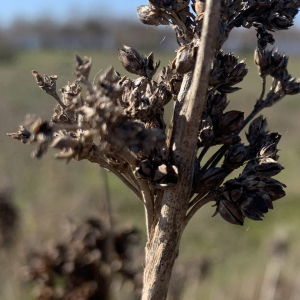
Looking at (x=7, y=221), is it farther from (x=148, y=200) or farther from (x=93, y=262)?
(x=148, y=200)

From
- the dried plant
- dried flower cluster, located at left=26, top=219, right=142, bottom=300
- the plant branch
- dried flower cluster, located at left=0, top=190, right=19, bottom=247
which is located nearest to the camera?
the dried plant

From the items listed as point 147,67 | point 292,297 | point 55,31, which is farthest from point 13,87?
point 147,67

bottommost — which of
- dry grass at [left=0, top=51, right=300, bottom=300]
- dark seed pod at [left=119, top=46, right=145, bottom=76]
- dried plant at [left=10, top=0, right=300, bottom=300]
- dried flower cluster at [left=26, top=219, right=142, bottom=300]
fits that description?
dry grass at [left=0, top=51, right=300, bottom=300]

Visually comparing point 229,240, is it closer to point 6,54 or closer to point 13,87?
point 13,87

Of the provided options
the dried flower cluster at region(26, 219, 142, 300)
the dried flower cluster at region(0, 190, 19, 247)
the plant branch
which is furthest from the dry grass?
the plant branch

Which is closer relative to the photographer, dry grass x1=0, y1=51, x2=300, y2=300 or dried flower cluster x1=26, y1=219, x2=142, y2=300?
dried flower cluster x1=26, y1=219, x2=142, y2=300

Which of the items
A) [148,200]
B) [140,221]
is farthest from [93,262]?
[140,221]

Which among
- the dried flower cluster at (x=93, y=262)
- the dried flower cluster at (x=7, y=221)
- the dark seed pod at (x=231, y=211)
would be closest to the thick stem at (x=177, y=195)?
the dark seed pod at (x=231, y=211)

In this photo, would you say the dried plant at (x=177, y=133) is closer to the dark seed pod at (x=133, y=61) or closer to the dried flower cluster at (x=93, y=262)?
the dark seed pod at (x=133, y=61)

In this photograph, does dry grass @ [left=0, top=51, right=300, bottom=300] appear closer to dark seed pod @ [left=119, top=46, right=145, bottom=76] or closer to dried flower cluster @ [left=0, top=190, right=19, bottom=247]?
dried flower cluster @ [left=0, top=190, right=19, bottom=247]
